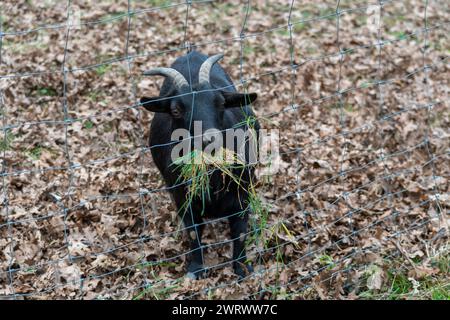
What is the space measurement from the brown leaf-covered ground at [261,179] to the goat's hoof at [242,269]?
0.08 m

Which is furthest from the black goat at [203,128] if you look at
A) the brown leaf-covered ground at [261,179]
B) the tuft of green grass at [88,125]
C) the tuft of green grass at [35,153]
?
the tuft of green grass at [88,125]

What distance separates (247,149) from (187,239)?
3.60ft

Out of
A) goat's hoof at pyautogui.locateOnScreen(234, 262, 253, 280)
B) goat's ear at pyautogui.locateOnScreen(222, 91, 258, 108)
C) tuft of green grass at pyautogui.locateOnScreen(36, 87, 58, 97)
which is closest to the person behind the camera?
goat's ear at pyautogui.locateOnScreen(222, 91, 258, 108)

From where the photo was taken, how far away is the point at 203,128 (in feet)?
15.8

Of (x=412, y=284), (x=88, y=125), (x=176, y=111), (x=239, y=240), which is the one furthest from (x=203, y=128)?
(x=88, y=125)

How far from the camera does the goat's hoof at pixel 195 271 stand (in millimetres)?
5363

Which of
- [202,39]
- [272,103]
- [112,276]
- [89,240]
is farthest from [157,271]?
[202,39]

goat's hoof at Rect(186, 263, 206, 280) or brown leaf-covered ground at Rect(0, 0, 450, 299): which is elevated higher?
brown leaf-covered ground at Rect(0, 0, 450, 299)

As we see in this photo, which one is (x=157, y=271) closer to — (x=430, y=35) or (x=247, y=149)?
(x=247, y=149)

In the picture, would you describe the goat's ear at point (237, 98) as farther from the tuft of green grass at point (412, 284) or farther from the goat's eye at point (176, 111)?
the tuft of green grass at point (412, 284)

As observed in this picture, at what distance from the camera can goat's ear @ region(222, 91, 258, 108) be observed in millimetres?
5048

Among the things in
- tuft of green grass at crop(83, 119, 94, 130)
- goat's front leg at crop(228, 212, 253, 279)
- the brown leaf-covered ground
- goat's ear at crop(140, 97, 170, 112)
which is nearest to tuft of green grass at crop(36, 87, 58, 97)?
the brown leaf-covered ground

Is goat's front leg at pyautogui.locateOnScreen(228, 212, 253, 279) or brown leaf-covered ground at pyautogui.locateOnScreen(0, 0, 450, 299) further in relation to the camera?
goat's front leg at pyautogui.locateOnScreen(228, 212, 253, 279)

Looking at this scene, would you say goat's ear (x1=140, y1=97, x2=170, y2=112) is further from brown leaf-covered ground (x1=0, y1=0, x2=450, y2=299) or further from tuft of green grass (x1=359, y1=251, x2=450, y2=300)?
tuft of green grass (x1=359, y1=251, x2=450, y2=300)
